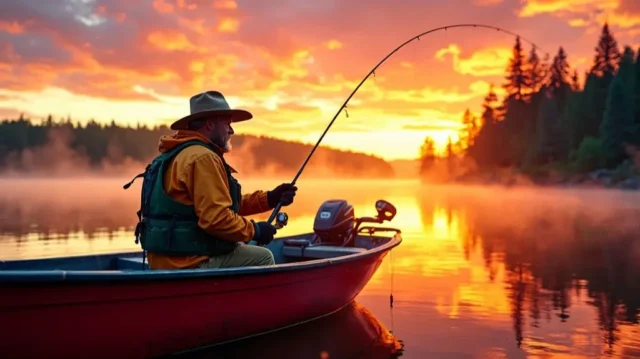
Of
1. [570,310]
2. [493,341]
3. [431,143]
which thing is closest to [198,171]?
[493,341]

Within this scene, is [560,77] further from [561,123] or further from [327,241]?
[327,241]

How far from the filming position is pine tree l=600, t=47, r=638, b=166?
55469mm

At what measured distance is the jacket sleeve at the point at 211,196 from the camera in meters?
4.98

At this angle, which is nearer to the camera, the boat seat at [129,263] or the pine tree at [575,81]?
the boat seat at [129,263]

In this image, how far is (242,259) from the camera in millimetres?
5754

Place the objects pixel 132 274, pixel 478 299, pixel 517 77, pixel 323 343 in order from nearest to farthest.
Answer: pixel 132 274, pixel 323 343, pixel 478 299, pixel 517 77

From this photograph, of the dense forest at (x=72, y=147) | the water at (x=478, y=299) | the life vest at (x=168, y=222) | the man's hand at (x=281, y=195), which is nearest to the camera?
the life vest at (x=168, y=222)

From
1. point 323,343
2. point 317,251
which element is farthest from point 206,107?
point 317,251

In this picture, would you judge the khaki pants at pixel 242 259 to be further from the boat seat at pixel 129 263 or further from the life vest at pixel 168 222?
the boat seat at pixel 129 263

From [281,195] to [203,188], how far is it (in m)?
1.55

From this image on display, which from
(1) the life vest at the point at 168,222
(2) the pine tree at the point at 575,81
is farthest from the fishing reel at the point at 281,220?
(2) the pine tree at the point at 575,81

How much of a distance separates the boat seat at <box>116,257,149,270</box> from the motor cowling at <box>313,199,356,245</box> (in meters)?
2.81

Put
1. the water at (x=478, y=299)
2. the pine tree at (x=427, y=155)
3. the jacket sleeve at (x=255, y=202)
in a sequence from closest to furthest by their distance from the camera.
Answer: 1. the water at (x=478, y=299)
2. the jacket sleeve at (x=255, y=202)
3. the pine tree at (x=427, y=155)

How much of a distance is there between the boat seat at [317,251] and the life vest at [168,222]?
289 centimetres
